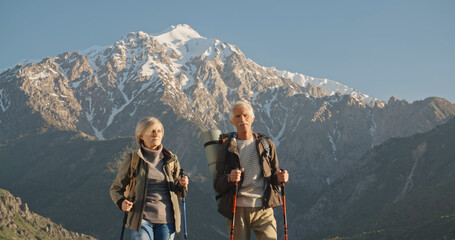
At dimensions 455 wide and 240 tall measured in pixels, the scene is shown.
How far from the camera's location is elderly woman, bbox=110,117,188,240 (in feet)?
42.2

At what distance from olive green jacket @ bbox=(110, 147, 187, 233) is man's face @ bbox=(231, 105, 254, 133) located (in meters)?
2.25

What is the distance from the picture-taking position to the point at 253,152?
1385cm

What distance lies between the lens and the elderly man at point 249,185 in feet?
44.4

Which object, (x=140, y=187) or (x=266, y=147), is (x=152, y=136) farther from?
(x=266, y=147)

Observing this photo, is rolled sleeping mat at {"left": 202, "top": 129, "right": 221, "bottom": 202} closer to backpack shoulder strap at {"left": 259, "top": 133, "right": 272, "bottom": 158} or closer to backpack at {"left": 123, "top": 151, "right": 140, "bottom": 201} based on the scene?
backpack shoulder strap at {"left": 259, "top": 133, "right": 272, "bottom": 158}

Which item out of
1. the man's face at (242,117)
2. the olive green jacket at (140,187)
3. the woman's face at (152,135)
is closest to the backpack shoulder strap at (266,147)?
the man's face at (242,117)

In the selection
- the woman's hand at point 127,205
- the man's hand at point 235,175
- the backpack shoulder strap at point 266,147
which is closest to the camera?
the woman's hand at point 127,205

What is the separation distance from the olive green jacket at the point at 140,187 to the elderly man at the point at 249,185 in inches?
50.0

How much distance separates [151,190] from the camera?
13.2 m

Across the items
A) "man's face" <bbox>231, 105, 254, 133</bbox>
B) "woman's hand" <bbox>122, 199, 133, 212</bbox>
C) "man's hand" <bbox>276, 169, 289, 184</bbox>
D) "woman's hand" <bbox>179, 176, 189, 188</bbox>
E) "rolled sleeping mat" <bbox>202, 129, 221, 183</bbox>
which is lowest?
"woman's hand" <bbox>122, 199, 133, 212</bbox>

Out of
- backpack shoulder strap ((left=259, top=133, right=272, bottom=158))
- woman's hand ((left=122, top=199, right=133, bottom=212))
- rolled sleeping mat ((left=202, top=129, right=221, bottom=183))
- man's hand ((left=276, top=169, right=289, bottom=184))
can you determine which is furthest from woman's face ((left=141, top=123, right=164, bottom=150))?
man's hand ((left=276, top=169, right=289, bottom=184))

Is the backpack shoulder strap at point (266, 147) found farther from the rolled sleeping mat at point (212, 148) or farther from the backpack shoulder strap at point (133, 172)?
the backpack shoulder strap at point (133, 172)

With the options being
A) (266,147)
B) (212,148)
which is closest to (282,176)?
(266,147)

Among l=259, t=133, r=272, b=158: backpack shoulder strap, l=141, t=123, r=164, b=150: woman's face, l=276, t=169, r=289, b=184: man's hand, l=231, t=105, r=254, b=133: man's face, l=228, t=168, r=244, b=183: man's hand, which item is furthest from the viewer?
l=231, t=105, r=254, b=133: man's face
